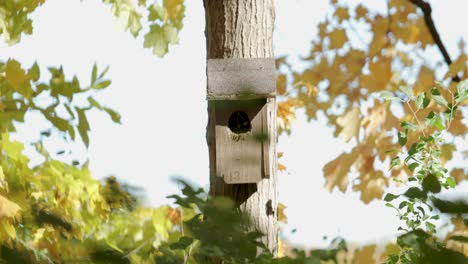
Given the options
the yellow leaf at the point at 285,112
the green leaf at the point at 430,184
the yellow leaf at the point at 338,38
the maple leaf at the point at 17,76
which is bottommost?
the yellow leaf at the point at 285,112

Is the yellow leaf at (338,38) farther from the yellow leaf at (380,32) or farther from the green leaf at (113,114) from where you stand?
the green leaf at (113,114)

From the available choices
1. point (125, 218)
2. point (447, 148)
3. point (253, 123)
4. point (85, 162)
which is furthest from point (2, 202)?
point (447, 148)

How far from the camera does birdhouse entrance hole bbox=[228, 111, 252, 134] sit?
332cm

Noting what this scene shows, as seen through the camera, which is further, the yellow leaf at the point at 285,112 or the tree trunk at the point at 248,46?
the yellow leaf at the point at 285,112

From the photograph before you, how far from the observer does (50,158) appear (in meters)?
3.35

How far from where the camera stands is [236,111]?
331cm

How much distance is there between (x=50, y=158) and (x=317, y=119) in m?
3.04

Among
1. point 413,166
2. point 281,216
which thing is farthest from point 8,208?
point 281,216

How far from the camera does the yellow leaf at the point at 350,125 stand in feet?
13.1

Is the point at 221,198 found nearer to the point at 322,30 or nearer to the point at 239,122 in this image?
the point at 239,122

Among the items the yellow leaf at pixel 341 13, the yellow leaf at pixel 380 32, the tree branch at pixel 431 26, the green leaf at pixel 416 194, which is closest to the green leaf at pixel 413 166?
the green leaf at pixel 416 194

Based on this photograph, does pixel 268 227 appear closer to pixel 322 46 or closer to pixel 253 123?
pixel 253 123

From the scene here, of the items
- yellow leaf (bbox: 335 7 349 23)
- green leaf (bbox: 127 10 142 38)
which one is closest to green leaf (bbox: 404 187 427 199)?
green leaf (bbox: 127 10 142 38)

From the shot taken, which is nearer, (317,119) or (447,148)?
(447,148)
